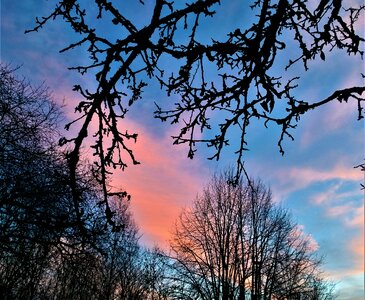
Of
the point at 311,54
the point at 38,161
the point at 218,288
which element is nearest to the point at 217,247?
the point at 218,288

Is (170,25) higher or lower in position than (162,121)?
higher

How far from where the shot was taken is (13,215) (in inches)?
426

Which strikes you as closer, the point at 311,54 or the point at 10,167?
the point at 311,54

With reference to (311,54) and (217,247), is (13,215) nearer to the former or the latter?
(311,54)

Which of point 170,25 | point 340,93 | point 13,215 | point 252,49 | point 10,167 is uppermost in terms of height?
point 10,167

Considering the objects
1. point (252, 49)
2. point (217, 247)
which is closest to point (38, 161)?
point (252, 49)

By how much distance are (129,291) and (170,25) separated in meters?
31.2

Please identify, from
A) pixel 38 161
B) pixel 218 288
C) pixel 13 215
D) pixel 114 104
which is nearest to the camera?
pixel 114 104

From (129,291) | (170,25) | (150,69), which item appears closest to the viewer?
(150,69)

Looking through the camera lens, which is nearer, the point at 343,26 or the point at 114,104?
the point at 114,104

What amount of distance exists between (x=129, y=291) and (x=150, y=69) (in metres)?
31.2

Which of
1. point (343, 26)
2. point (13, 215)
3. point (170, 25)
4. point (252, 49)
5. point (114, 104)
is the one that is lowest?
point (114, 104)

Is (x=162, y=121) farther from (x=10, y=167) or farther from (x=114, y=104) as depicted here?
(x=10, y=167)

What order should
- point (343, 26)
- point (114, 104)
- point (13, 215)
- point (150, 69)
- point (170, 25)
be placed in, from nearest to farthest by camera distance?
point (114, 104)
point (150, 69)
point (170, 25)
point (343, 26)
point (13, 215)
